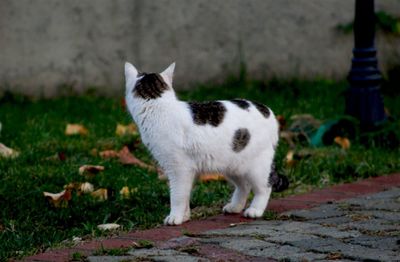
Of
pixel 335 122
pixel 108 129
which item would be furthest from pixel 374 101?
pixel 108 129

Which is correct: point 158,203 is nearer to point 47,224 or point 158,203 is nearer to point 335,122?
point 47,224

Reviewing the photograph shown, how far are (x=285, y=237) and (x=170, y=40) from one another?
538 cm

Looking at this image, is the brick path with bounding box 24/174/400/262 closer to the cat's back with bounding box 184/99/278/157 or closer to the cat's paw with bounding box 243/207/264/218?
the cat's paw with bounding box 243/207/264/218

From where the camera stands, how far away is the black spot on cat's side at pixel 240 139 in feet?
16.7

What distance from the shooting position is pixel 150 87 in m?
5.14

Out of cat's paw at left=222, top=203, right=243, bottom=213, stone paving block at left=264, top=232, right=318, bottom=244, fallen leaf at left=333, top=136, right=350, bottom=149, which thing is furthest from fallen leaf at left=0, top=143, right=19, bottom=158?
stone paving block at left=264, top=232, right=318, bottom=244

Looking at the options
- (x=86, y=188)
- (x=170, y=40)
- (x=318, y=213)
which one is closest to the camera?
(x=318, y=213)

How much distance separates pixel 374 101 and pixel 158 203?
8.82 feet

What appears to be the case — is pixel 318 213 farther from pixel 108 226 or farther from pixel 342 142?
pixel 342 142

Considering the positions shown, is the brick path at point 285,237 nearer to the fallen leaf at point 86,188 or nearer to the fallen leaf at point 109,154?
the fallen leaf at point 86,188

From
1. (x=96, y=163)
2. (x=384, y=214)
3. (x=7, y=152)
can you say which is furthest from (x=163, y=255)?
(x=7, y=152)

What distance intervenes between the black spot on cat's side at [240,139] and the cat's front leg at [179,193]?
28 centimetres

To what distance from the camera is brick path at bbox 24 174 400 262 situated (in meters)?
4.31

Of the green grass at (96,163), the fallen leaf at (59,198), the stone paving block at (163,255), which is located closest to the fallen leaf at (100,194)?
the green grass at (96,163)
